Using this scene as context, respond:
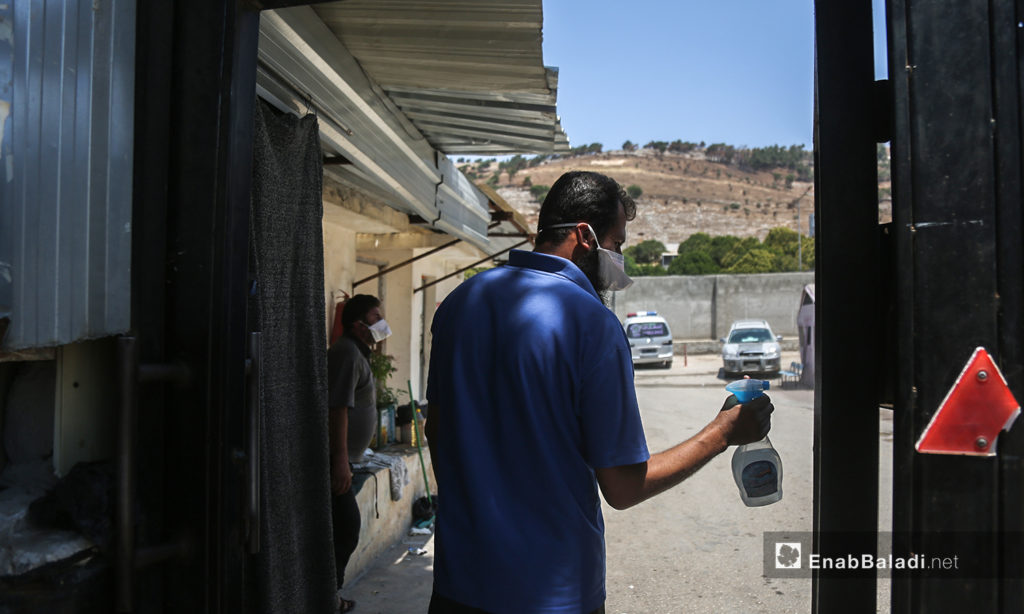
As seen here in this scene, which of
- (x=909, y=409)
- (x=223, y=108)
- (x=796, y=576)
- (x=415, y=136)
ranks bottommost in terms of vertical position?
(x=796, y=576)

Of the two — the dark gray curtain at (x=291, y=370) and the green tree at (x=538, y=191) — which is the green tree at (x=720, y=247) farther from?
the dark gray curtain at (x=291, y=370)

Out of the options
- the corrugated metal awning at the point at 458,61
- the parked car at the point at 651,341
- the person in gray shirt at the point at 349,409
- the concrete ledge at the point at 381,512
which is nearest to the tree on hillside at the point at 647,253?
the parked car at the point at 651,341

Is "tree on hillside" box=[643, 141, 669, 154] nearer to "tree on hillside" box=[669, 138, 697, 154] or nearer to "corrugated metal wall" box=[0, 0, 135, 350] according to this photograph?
"tree on hillside" box=[669, 138, 697, 154]

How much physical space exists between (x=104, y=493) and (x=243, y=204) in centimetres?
67

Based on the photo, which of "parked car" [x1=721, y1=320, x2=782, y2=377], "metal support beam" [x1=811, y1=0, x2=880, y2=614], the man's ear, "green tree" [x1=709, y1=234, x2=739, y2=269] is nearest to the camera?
"metal support beam" [x1=811, y1=0, x2=880, y2=614]

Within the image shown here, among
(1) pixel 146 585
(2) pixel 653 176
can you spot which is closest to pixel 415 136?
(1) pixel 146 585

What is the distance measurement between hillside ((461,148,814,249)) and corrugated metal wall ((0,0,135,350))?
72.0 meters

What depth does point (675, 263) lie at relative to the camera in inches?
1719

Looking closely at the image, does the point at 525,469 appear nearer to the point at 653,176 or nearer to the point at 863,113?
the point at 863,113

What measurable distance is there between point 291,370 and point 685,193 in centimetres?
9079

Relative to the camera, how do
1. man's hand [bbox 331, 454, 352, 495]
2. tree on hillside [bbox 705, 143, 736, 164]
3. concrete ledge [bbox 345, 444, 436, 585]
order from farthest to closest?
tree on hillside [bbox 705, 143, 736, 164]
concrete ledge [bbox 345, 444, 436, 585]
man's hand [bbox 331, 454, 352, 495]

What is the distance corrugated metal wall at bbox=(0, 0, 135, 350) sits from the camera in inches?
54.2
